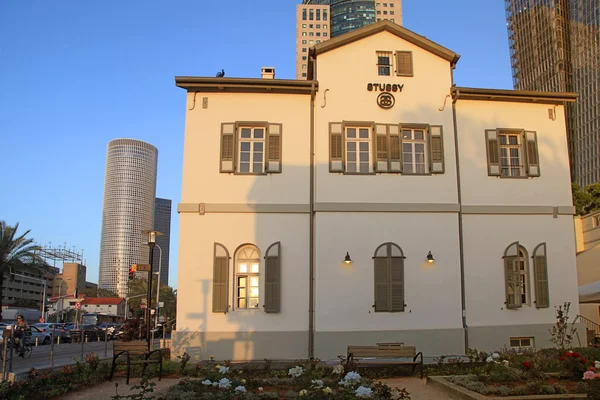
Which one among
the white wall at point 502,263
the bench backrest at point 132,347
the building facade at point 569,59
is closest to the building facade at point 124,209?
the building facade at point 569,59

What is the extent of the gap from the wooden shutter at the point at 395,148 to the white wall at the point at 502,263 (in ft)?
9.13

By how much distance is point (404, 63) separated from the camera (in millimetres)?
18422

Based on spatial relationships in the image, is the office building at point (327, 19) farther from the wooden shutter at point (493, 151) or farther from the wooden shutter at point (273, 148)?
the wooden shutter at point (273, 148)

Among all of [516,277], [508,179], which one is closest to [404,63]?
[508,179]

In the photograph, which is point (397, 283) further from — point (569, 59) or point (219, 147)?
point (569, 59)

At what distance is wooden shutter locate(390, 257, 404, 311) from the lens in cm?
1673

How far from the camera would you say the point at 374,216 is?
1720 cm

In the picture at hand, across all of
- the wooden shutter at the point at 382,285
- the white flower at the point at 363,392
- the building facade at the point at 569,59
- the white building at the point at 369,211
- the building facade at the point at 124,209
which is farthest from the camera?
the building facade at the point at 124,209

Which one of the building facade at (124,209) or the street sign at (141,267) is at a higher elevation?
the building facade at (124,209)

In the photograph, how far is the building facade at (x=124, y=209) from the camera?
177 meters

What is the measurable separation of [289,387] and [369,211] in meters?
7.67

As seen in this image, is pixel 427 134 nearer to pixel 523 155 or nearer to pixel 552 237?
pixel 523 155

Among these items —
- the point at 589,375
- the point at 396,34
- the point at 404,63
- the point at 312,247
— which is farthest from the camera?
the point at 396,34

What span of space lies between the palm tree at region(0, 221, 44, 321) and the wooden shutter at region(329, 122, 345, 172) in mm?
27919
